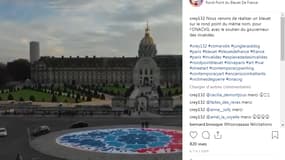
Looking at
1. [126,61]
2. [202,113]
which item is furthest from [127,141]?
[126,61]

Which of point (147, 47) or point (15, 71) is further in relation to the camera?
point (147, 47)

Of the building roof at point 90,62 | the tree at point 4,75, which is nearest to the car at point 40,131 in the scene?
the tree at point 4,75

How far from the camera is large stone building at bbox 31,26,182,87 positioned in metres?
31.9

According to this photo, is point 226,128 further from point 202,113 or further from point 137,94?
point 137,94

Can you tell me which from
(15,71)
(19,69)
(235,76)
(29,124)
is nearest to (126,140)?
(29,124)

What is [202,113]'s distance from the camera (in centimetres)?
157

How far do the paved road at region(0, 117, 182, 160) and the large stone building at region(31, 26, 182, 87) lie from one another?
16.2 meters

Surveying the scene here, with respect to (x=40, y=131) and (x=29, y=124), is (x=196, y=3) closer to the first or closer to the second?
(x=40, y=131)

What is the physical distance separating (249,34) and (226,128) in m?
0.36

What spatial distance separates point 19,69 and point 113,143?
2150 centimetres

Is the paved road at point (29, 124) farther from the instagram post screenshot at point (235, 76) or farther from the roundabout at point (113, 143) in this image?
the instagram post screenshot at point (235, 76)

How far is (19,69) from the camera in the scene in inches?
1171

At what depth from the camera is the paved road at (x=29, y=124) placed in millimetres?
8495

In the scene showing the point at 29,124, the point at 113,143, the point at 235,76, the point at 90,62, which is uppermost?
the point at 90,62
